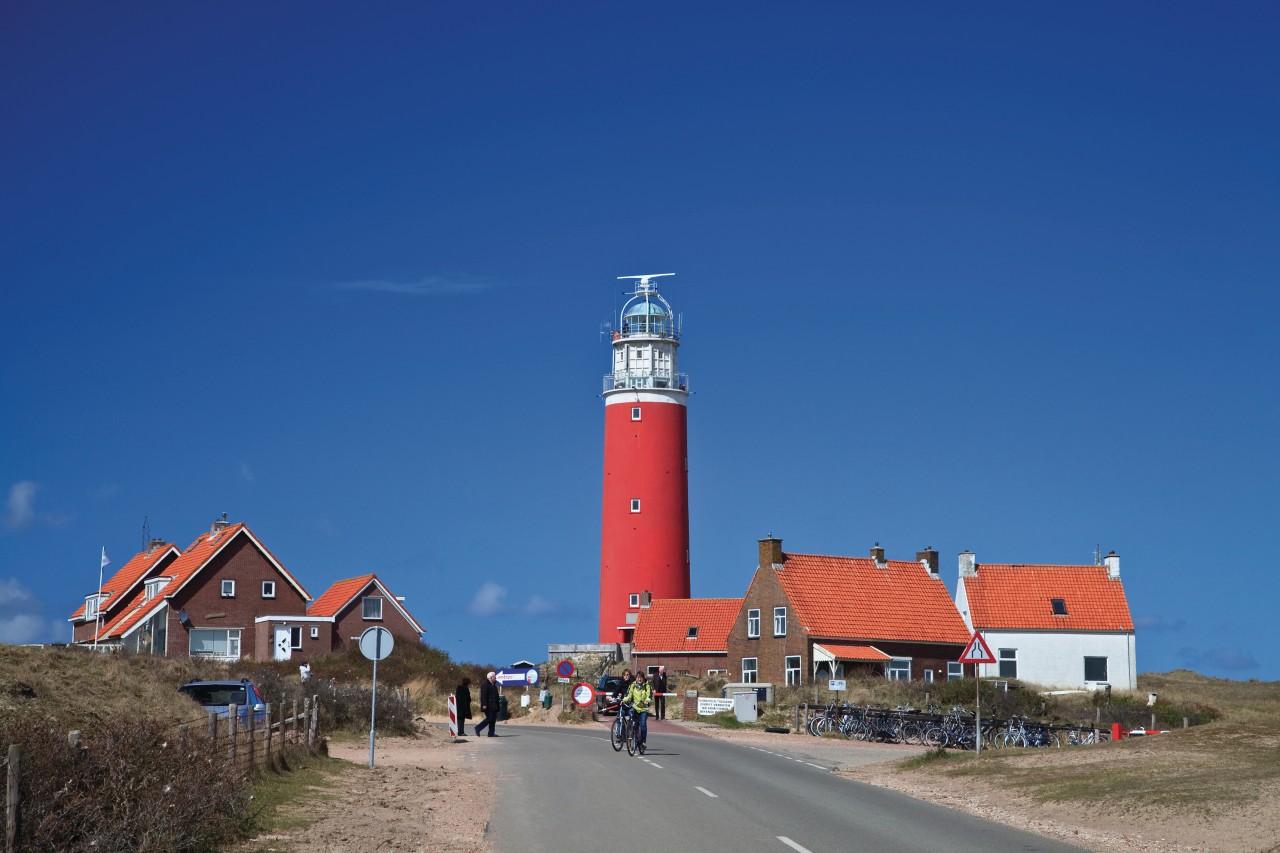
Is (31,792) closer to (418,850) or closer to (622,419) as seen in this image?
(418,850)

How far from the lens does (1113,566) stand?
64.6 meters

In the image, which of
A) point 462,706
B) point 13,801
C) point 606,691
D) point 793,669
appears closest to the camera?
point 13,801

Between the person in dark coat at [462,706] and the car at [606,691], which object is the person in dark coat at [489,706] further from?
the car at [606,691]

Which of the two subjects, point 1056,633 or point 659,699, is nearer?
point 659,699

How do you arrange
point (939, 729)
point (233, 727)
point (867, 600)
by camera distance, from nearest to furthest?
1. point (233, 727)
2. point (939, 729)
3. point (867, 600)

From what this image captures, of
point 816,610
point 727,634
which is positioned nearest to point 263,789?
point 816,610

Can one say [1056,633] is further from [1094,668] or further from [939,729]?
[939,729]

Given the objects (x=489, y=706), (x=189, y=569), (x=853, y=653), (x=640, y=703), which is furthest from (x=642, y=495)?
(x=640, y=703)

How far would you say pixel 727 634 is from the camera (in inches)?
2478

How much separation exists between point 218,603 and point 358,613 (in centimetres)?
625

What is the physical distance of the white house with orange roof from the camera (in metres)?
61.8

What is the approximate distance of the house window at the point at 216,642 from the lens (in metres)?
62.8

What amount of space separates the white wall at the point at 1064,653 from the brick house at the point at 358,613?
2620 centimetres

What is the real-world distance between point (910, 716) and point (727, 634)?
23577 mm
